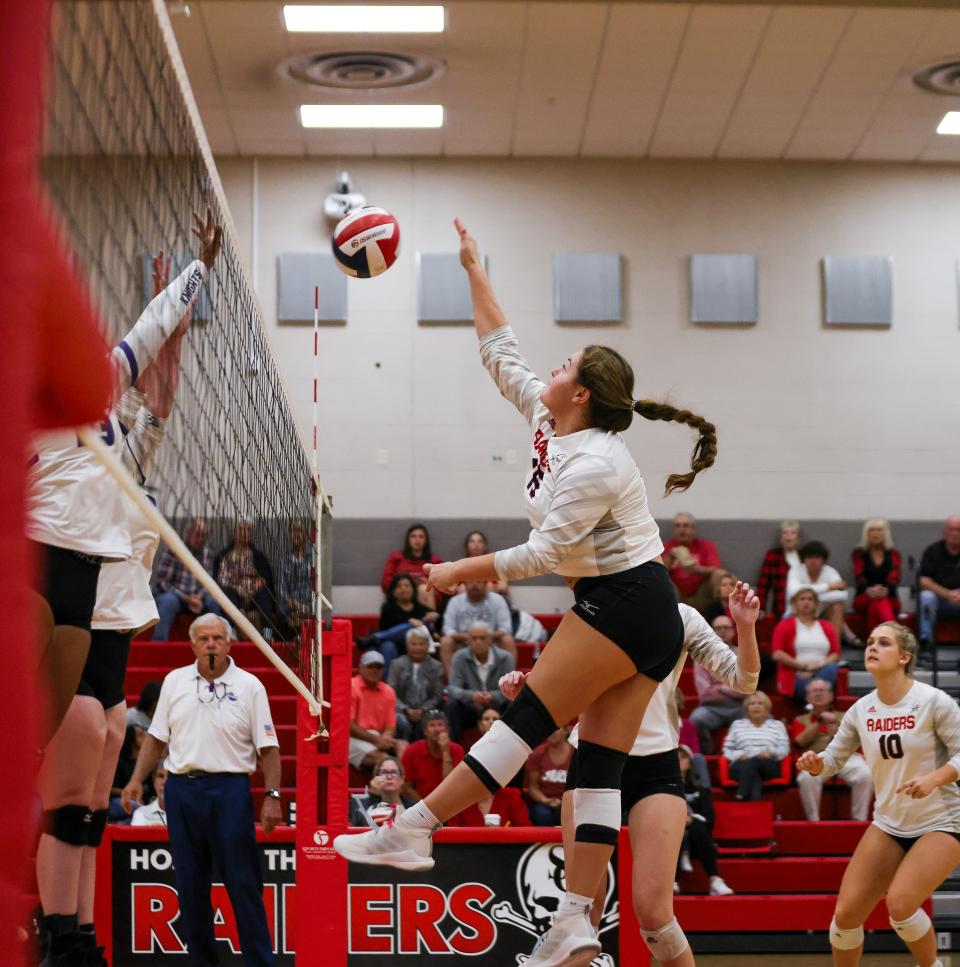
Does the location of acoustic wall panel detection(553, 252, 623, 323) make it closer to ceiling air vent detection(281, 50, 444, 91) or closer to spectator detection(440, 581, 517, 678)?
ceiling air vent detection(281, 50, 444, 91)

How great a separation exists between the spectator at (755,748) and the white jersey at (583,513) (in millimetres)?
6847

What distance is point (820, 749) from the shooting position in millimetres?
11656

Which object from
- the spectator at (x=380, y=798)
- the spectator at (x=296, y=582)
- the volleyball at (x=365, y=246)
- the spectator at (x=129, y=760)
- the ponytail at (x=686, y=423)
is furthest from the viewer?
the spectator at (x=129, y=760)

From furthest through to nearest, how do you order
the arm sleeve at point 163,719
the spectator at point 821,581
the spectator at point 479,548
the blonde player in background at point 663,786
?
1. the spectator at point 821,581
2. the spectator at point 479,548
3. the arm sleeve at point 163,719
4. the blonde player in background at point 663,786

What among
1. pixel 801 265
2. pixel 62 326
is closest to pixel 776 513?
pixel 801 265

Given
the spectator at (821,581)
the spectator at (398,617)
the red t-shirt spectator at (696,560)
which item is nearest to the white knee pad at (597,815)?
the spectator at (398,617)

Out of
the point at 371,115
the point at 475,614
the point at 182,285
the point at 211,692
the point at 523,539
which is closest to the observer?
the point at 182,285

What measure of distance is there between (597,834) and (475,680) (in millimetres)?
7257

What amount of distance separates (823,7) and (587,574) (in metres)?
9.47

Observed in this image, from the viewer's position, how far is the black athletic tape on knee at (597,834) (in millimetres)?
4523

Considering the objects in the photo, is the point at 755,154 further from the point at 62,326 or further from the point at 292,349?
the point at 62,326

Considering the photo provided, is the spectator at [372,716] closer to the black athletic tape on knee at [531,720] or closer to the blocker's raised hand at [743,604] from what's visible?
the blocker's raised hand at [743,604]

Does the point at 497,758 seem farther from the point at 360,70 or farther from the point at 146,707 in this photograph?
the point at 360,70

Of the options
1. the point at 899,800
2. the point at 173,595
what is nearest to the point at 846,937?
the point at 899,800
